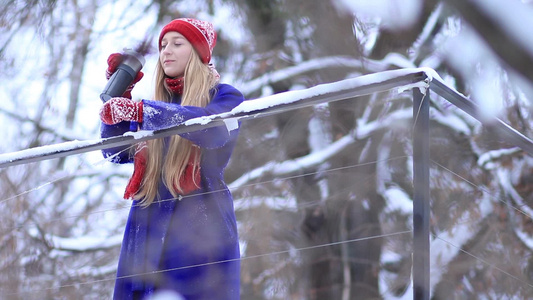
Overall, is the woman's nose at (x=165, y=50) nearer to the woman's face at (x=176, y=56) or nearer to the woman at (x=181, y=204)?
the woman's face at (x=176, y=56)

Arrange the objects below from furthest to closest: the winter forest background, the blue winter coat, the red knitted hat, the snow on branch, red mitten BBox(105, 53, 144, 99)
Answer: the snow on branch → the red knitted hat → red mitten BBox(105, 53, 144, 99) → the blue winter coat → the winter forest background

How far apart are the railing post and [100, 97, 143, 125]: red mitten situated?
2.26ft

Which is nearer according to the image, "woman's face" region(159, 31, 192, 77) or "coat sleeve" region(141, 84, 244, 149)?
"coat sleeve" region(141, 84, 244, 149)

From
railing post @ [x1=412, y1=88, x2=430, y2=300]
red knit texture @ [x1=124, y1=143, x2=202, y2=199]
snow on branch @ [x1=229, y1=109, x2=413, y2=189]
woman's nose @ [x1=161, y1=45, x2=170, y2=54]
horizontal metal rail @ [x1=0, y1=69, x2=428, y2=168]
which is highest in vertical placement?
woman's nose @ [x1=161, y1=45, x2=170, y2=54]

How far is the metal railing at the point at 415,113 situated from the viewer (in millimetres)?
1427

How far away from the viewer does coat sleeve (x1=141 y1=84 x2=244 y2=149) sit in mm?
1765

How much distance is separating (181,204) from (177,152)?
0.43 ft

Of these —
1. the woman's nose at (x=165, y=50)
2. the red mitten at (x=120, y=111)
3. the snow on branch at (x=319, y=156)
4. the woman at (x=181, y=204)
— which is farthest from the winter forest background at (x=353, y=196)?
the woman's nose at (x=165, y=50)

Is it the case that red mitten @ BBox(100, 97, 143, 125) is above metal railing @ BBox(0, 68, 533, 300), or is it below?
above

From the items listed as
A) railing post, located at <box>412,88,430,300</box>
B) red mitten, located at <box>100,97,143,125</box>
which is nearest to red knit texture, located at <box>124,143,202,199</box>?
red mitten, located at <box>100,97,143,125</box>

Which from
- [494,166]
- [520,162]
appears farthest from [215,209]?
[520,162]

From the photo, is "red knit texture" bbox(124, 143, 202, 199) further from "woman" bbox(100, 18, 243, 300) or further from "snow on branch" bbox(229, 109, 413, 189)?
"snow on branch" bbox(229, 109, 413, 189)

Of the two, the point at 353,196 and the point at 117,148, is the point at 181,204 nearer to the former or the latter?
the point at 117,148

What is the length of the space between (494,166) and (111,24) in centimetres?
443
